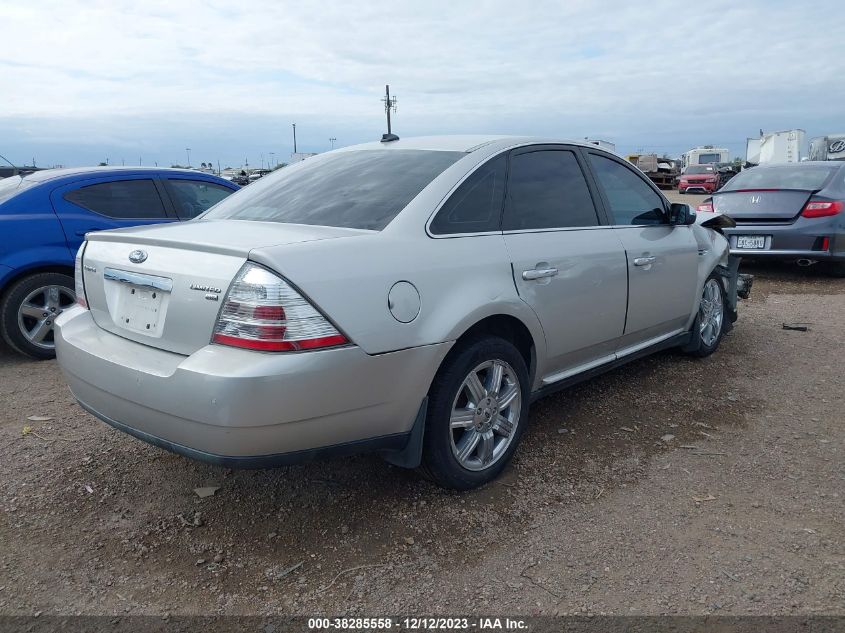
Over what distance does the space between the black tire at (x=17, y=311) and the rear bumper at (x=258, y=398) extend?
2997mm

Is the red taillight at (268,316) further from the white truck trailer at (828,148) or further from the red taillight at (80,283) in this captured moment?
the white truck trailer at (828,148)

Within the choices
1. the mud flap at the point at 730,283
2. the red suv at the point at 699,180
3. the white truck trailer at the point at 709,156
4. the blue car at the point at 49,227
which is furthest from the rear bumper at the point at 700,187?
the blue car at the point at 49,227

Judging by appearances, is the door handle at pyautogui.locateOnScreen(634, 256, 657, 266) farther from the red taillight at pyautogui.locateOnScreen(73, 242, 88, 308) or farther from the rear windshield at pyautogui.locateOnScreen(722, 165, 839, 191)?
the rear windshield at pyautogui.locateOnScreen(722, 165, 839, 191)

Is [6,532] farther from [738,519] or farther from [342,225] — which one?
[738,519]

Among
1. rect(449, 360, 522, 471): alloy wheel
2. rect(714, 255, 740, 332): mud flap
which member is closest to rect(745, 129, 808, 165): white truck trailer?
rect(714, 255, 740, 332): mud flap

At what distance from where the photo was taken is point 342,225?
2.93 m

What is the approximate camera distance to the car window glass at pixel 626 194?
13.5 feet

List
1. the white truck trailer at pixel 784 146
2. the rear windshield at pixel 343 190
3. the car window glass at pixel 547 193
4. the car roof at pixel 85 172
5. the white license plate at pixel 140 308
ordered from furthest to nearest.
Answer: the white truck trailer at pixel 784 146
the car roof at pixel 85 172
the car window glass at pixel 547 193
the rear windshield at pixel 343 190
the white license plate at pixel 140 308

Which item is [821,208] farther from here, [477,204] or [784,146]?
[784,146]

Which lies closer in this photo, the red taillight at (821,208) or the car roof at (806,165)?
the red taillight at (821,208)

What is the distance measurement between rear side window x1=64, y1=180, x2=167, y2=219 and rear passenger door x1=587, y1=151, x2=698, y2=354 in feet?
13.1

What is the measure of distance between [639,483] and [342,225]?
1.85m

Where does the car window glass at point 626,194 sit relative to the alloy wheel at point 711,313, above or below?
above

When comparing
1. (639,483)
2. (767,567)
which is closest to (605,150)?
(639,483)
